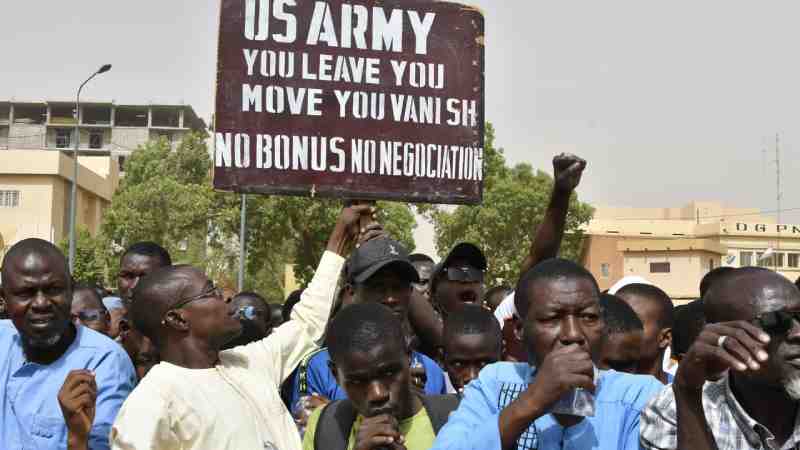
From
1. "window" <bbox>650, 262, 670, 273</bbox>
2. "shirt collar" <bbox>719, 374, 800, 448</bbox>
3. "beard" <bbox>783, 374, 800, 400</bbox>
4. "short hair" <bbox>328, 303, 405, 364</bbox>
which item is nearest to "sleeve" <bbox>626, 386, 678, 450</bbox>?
"shirt collar" <bbox>719, 374, 800, 448</bbox>

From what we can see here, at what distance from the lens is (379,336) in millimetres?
3053

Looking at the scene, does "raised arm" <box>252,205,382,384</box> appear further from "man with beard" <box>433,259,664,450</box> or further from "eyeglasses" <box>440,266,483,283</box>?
"man with beard" <box>433,259,664,450</box>

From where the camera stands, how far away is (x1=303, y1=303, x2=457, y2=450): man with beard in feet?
9.70

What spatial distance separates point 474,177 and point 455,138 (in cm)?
22

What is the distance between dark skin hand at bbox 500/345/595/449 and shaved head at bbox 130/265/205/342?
144cm

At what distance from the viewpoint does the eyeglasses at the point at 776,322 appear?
7.27 feet

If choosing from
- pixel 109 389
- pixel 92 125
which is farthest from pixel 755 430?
pixel 92 125

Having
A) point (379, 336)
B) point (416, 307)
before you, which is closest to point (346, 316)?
point (379, 336)

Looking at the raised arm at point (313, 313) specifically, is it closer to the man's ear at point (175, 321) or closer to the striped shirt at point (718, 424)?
the man's ear at point (175, 321)

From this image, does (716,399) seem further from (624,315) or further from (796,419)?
(624,315)

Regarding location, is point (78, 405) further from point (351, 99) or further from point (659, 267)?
point (659, 267)

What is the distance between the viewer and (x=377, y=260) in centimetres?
396

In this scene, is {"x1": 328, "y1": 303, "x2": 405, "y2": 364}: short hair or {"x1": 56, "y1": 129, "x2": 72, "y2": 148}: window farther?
{"x1": 56, "y1": 129, "x2": 72, "y2": 148}: window

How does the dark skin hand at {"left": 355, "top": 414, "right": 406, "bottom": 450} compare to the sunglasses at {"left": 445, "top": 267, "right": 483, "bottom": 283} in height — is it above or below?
below
